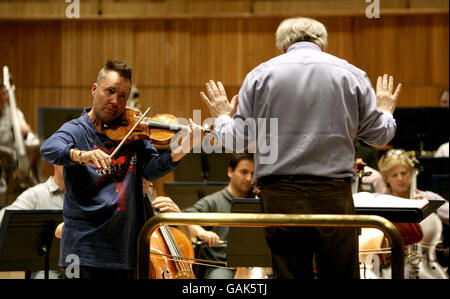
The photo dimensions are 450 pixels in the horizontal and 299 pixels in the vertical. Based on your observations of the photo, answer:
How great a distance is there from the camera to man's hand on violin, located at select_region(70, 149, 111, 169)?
8.73 feet

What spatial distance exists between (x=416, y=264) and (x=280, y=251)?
98.1 inches

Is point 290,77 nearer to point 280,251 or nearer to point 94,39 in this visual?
point 280,251

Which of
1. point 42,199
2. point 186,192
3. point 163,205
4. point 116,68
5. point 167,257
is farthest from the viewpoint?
point 186,192

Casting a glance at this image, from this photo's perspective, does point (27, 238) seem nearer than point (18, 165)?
Yes

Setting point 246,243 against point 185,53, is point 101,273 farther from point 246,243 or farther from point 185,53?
point 185,53

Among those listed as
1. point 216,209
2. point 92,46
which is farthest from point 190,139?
point 92,46

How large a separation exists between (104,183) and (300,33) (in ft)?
3.77

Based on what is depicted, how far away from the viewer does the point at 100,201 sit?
113 inches

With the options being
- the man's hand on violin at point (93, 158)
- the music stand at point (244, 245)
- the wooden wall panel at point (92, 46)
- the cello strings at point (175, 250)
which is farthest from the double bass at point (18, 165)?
the man's hand on violin at point (93, 158)

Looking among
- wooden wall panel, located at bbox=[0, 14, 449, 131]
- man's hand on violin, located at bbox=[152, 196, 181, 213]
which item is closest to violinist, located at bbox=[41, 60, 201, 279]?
man's hand on violin, located at bbox=[152, 196, 181, 213]

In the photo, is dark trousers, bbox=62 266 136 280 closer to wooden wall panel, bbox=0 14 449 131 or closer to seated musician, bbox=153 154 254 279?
seated musician, bbox=153 154 254 279

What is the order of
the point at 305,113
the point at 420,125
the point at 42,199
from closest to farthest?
the point at 305,113
the point at 42,199
the point at 420,125

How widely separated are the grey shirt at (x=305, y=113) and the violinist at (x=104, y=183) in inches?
16.1
